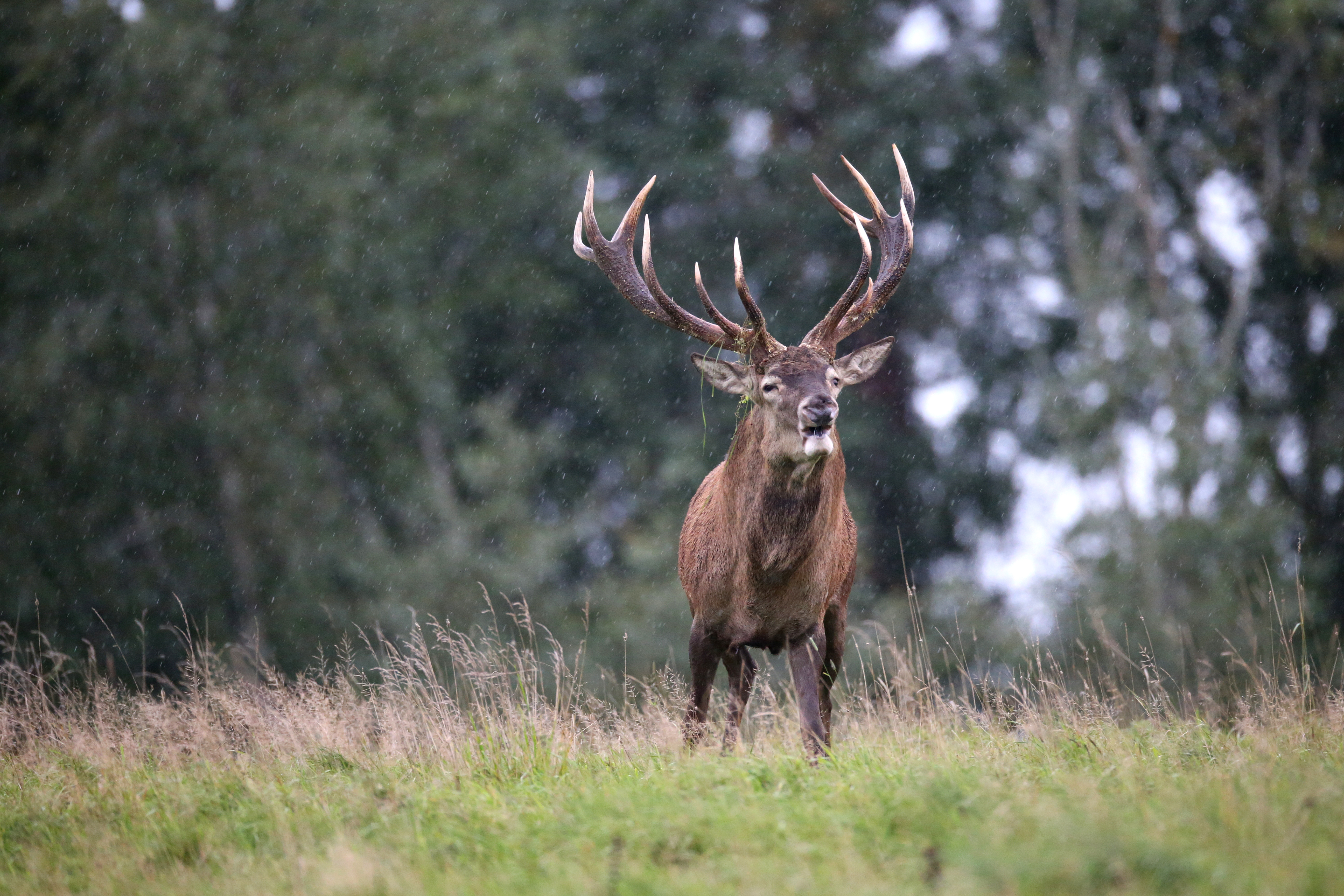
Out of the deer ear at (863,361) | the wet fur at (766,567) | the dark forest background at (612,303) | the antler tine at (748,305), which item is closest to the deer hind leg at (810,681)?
the wet fur at (766,567)

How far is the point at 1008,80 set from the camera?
19594 millimetres

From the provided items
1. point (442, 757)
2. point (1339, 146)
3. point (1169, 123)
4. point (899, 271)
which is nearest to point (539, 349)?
point (1169, 123)

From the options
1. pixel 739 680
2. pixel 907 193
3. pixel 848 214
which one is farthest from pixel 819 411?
pixel 907 193

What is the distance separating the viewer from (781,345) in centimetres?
725

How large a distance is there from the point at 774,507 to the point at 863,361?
1158mm

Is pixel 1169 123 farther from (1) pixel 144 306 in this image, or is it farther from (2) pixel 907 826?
(2) pixel 907 826

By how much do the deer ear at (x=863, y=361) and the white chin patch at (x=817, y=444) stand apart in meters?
0.91

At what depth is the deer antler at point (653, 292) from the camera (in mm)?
6891

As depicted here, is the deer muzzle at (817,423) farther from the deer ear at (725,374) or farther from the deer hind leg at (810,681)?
the deer hind leg at (810,681)

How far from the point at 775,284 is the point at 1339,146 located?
24.6ft

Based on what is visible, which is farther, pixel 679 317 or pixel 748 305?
pixel 679 317

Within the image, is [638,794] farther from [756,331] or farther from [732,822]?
[756,331]

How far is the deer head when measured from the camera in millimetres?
6402

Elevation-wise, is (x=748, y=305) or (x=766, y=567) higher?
(x=748, y=305)
